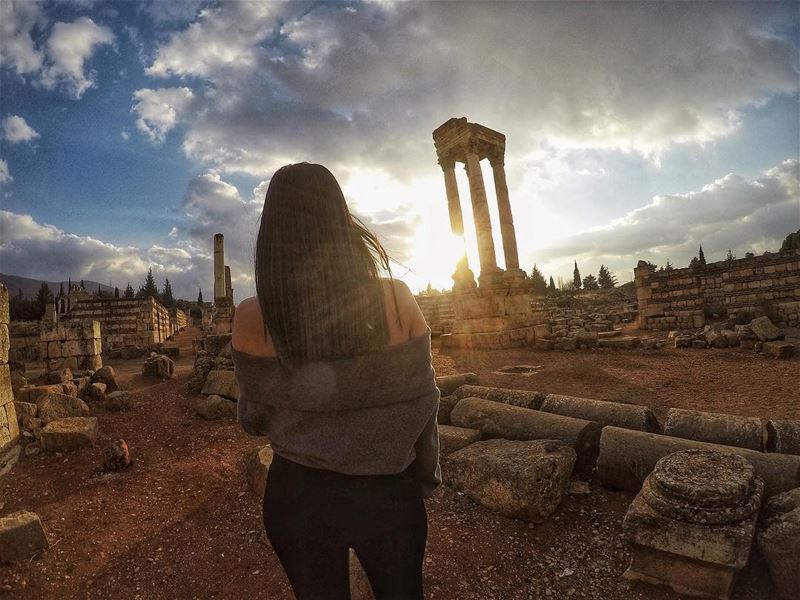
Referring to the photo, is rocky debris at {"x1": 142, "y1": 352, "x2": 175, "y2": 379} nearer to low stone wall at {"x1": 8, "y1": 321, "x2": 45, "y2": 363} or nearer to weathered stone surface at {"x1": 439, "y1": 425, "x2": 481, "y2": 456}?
low stone wall at {"x1": 8, "y1": 321, "x2": 45, "y2": 363}

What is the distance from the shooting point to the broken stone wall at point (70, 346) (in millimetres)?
12430

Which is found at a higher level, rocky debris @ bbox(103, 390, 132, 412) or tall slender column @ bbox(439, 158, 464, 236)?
tall slender column @ bbox(439, 158, 464, 236)

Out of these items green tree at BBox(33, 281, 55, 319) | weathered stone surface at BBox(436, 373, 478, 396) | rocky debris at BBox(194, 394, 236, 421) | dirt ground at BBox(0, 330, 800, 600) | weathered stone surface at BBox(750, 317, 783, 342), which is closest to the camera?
dirt ground at BBox(0, 330, 800, 600)

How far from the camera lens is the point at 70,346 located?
12586 mm

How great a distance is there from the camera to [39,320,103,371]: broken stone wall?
12430 mm

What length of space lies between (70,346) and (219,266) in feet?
34.8

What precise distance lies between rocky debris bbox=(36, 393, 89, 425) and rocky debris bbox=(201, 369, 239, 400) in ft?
6.14

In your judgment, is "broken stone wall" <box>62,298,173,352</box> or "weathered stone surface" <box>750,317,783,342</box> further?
"broken stone wall" <box>62,298,173,352</box>

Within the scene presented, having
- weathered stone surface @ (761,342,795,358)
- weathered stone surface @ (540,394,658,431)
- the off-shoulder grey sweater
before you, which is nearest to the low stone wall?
weathered stone surface @ (540,394,658,431)

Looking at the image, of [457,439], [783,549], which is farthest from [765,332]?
[783,549]

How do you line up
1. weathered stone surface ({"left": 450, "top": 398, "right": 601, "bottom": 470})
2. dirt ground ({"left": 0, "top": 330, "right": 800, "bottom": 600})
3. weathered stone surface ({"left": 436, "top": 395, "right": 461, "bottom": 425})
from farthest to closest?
weathered stone surface ({"left": 436, "top": 395, "right": 461, "bottom": 425}), weathered stone surface ({"left": 450, "top": 398, "right": 601, "bottom": 470}), dirt ground ({"left": 0, "top": 330, "right": 800, "bottom": 600})

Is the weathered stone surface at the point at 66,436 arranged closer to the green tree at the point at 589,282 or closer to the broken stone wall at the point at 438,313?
the broken stone wall at the point at 438,313

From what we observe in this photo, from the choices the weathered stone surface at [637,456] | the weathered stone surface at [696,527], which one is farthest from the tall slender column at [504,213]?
the weathered stone surface at [696,527]

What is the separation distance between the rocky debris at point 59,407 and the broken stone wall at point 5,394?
479 mm
